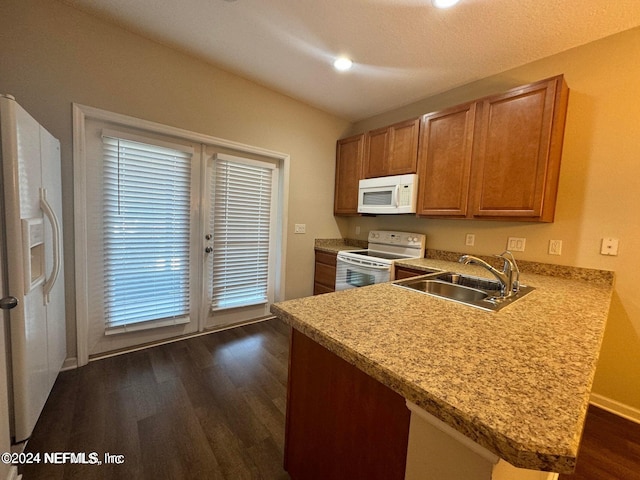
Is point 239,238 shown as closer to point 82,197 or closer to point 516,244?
point 82,197

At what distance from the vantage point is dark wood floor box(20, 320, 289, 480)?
50.2 inches

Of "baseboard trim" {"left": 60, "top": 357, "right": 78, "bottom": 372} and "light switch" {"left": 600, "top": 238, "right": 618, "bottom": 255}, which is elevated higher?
"light switch" {"left": 600, "top": 238, "right": 618, "bottom": 255}

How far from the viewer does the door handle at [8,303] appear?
1.08 m

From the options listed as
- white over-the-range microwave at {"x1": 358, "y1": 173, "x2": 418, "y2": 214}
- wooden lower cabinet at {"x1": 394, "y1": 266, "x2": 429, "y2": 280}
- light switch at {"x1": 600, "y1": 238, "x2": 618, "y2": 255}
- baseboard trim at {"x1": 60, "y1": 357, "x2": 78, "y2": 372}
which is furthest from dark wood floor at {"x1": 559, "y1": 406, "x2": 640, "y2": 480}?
→ baseboard trim at {"x1": 60, "y1": 357, "x2": 78, "y2": 372}

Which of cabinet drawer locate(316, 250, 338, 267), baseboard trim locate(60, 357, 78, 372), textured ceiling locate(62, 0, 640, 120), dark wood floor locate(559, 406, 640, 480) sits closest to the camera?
dark wood floor locate(559, 406, 640, 480)

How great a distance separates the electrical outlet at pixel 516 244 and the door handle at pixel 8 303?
128 inches

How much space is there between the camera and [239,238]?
2.84 meters

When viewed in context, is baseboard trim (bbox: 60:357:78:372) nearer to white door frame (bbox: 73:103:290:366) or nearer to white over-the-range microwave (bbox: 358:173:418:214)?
white door frame (bbox: 73:103:290:366)

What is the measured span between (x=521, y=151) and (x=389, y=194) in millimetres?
1181

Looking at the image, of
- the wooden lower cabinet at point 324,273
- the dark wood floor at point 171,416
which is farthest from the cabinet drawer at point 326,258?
the dark wood floor at point 171,416

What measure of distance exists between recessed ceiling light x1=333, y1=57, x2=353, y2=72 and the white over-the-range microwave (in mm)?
1139

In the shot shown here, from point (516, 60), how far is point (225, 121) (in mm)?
2621

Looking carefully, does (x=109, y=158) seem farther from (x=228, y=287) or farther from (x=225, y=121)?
(x=228, y=287)

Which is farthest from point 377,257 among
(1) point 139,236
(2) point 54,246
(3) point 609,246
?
(2) point 54,246
